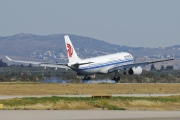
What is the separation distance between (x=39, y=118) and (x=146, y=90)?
45823 millimetres

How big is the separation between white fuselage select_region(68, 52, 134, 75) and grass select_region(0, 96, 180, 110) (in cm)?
4739

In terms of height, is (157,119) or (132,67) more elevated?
(132,67)

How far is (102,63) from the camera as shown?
11875 centimetres

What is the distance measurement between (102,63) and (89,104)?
188 ft

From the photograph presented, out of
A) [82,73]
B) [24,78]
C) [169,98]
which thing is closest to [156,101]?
[169,98]

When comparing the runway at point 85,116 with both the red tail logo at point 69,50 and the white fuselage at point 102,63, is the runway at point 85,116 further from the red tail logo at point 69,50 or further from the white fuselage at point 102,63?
the red tail logo at point 69,50

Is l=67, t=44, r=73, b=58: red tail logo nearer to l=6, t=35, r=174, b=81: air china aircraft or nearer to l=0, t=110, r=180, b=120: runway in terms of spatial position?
l=6, t=35, r=174, b=81: air china aircraft

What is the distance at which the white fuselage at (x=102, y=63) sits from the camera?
114750mm

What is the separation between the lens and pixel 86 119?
151 ft

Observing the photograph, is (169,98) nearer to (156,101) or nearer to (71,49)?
(156,101)

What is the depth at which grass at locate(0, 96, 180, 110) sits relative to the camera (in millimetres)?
59344

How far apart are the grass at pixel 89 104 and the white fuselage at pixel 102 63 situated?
47388mm

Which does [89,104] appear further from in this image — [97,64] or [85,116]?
[97,64]

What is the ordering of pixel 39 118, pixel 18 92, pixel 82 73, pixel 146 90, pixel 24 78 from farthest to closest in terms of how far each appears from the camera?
pixel 24 78 → pixel 82 73 → pixel 146 90 → pixel 18 92 → pixel 39 118
